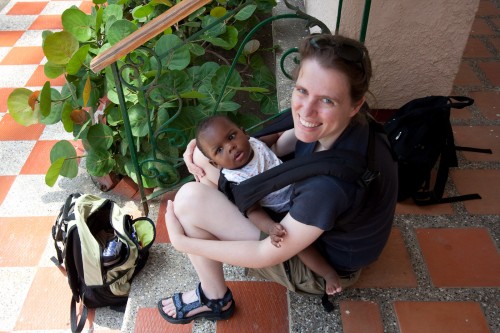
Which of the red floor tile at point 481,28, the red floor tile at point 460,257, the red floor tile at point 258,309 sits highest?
the red floor tile at point 481,28

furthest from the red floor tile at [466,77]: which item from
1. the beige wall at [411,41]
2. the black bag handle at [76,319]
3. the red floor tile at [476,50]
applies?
the black bag handle at [76,319]

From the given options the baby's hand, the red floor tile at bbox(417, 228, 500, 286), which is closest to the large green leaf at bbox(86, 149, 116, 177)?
the baby's hand

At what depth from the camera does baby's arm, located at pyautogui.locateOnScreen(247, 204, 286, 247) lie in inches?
39.4

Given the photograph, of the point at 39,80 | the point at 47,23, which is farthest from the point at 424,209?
the point at 47,23

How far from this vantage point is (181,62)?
1.80 m

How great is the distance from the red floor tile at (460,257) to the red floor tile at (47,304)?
130 cm

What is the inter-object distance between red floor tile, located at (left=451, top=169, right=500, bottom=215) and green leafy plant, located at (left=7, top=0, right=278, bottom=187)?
2.76 ft

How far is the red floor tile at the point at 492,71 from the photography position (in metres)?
2.22

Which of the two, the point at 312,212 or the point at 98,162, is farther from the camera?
the point at 98,162

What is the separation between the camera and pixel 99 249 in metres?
1.60

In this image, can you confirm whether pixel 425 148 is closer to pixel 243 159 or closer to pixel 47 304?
pixel 243 159

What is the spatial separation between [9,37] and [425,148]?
319 centimetres

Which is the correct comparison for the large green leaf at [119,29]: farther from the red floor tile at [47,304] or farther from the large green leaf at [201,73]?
the red floor tile at [47,304]

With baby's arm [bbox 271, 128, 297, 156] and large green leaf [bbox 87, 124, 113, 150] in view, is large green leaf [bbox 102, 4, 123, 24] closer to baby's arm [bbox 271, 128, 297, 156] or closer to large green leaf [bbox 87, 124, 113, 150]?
large green leaf [bbox 87, 124, 113, 150]
